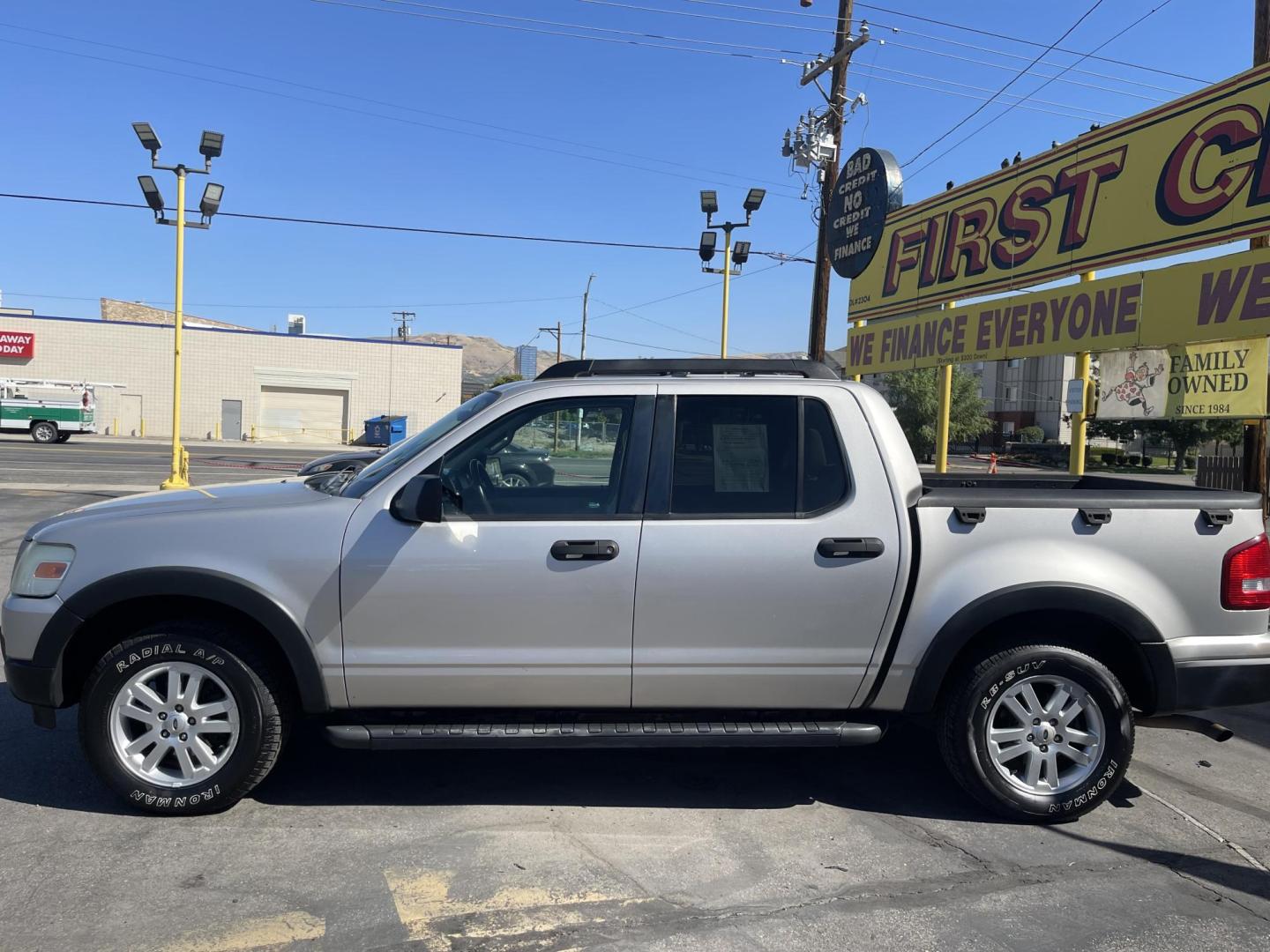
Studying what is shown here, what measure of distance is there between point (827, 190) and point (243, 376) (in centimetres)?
4163

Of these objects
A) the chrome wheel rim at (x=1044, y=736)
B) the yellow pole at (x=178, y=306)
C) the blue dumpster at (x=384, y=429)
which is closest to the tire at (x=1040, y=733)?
the chrome wheel rim at (x=1044, y=736)

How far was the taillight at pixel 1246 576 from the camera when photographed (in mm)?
4039

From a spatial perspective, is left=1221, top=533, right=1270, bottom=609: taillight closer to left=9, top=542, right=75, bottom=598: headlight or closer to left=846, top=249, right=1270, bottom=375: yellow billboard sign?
left=9, top=542, right=75, bottom=598: headlight

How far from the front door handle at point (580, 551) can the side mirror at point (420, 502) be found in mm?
494

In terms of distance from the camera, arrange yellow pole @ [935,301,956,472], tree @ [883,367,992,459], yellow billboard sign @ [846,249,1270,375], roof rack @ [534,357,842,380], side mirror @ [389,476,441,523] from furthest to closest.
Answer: tree @ [883,367,992,459]
yellow pole @ [935,301,956,472]
yellow billboard sign @ [846,249,1270,375]
roof rack @ [534,357,842,380]
side mirror @ [389,476,441,523]

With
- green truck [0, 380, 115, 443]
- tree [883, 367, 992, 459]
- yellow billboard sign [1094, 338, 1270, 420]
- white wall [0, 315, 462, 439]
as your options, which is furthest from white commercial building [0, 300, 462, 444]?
yellow billboard sign [1094, 338, 1270, 420]

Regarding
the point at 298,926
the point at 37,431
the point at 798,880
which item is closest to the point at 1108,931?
the point at 798,880

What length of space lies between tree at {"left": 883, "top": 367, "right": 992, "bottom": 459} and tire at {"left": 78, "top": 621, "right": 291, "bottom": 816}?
51.5m

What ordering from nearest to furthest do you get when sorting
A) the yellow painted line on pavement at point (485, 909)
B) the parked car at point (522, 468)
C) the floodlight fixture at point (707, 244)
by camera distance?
the yellow painted line on pavement at point (485, 909)
the parked car at point (522, 468)
the floodlight fixture at point (707, 244)

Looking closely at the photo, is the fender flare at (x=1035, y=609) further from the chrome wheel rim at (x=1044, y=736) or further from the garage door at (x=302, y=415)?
the garage door at (x=302, y=415)

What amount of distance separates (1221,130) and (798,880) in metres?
9.31

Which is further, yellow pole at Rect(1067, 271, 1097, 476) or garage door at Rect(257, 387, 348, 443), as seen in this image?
garage door at Rect(257, 387, 348, 443)

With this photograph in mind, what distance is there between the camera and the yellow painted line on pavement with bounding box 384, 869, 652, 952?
314 centimetres

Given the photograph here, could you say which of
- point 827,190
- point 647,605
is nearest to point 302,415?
point 827,190
